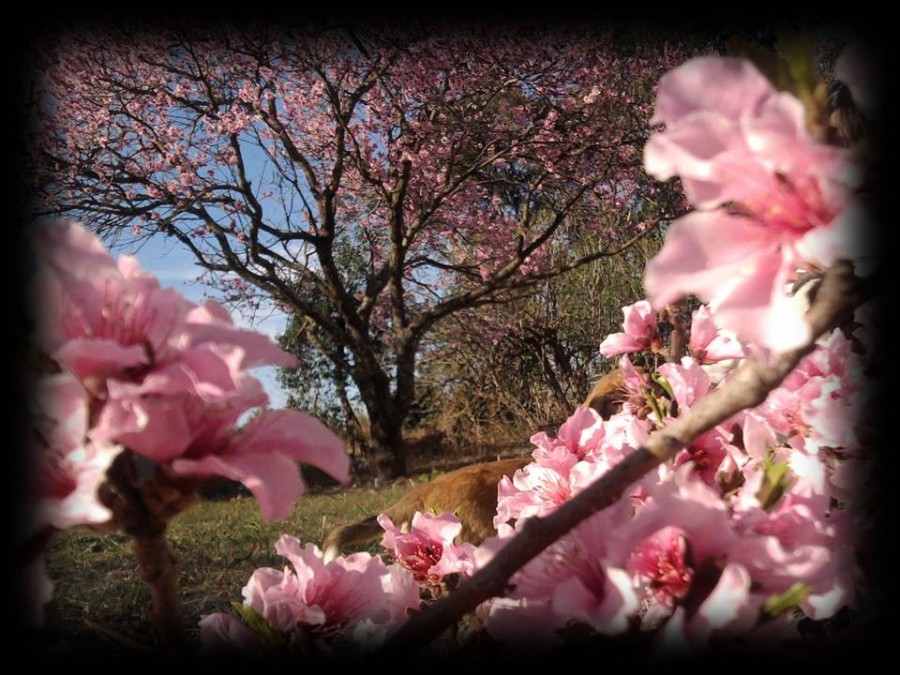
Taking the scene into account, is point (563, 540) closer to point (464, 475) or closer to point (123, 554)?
point (464, 475)

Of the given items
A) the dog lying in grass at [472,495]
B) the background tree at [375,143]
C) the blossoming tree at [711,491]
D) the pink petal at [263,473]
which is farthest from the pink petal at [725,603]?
the background tree at [375,143]

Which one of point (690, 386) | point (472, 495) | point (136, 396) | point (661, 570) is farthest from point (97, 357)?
point (472, 495)

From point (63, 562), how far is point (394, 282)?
5589 mm

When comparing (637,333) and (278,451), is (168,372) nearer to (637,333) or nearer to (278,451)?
(278,451)

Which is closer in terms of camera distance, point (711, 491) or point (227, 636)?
point (711, 491)

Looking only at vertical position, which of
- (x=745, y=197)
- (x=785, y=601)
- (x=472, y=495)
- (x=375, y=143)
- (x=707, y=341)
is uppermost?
(x=375, y=143)

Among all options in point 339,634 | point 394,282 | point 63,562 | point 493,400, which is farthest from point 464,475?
point 493,400

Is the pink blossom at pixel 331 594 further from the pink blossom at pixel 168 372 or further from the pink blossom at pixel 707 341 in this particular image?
the pink blossom at pixel 707 341

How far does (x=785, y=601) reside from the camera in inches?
17.7

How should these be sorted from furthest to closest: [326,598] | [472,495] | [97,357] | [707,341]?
[472,495]
[707,341]
[326,598]
[97,357]

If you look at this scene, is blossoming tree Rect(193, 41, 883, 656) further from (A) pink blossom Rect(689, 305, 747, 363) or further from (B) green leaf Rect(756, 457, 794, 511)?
(A) pink blossom Rect(689, 305, 747, 363)

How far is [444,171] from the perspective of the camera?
8.71 metres

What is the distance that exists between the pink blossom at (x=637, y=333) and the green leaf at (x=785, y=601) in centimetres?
75

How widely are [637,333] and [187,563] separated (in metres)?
3.27
